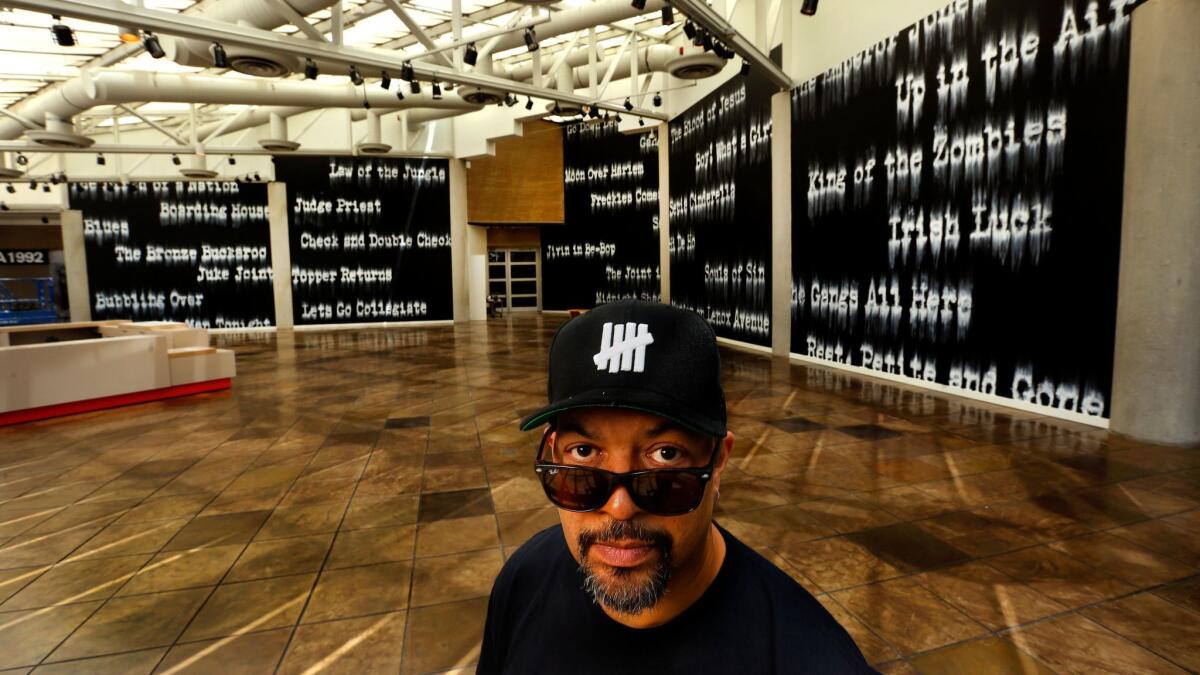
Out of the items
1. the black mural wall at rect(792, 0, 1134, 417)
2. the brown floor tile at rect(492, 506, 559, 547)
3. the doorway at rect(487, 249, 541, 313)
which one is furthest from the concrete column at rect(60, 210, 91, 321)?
the black mural wall at rect(792, 0, 1134, 417)

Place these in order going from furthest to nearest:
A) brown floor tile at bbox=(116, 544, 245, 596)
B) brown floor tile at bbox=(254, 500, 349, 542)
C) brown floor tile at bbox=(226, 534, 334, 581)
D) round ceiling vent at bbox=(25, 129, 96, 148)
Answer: round ceiling vent at bbox=(25, 129, 96, 148), brown floor tile at bbox=(254, 500, 349, 542), brown floor tile at bbox=(226, 534, 334, 581), brown floor tile at bbox=(116, 544, 245, 596)

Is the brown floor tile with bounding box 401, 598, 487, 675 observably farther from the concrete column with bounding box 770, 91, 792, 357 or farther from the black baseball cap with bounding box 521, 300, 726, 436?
the concrete column with bounding box 770, 91, 792, 357

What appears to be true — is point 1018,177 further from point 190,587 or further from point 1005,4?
point 190,587

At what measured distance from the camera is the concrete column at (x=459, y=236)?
20.0 m

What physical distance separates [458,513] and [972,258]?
251 inches

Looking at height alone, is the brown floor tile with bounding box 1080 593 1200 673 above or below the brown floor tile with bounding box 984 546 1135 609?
below

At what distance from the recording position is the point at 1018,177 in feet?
21.8

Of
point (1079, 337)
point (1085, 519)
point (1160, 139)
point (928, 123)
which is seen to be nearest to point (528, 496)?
point (1085, 519)

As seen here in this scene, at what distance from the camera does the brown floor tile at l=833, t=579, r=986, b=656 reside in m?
2.68

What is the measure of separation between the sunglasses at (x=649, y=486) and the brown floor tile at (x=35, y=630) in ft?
10.3

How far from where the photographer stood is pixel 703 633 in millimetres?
1006

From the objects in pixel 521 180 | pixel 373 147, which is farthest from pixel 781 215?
pixel 521 180

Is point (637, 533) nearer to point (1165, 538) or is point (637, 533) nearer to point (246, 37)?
point (1165, 538)

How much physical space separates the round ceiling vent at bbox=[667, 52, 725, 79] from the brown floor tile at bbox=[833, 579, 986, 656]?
27.8 ft
